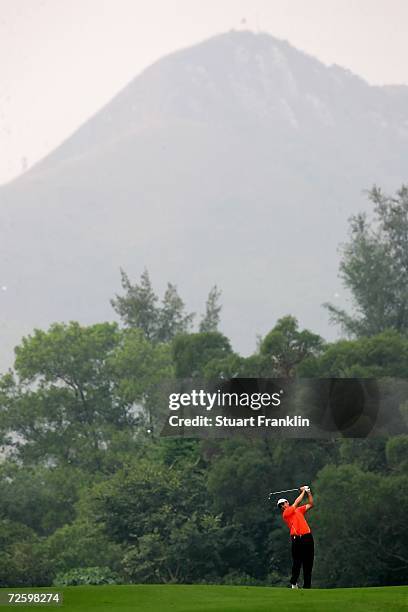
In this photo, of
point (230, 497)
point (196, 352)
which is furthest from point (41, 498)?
point (230, 497)

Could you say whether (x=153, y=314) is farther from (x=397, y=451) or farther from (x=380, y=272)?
(x=397, y=451)

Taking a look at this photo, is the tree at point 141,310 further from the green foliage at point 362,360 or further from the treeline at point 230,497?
the green foliage at point 362,360

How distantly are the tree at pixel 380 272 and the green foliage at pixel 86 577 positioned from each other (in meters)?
36.7

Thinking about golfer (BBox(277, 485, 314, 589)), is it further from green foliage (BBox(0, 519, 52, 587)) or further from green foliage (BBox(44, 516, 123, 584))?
green foliage (BBox(44, 516, 123, 584))

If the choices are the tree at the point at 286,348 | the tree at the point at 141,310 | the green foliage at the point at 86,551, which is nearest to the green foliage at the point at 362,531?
the green foliage at the point at 86,551

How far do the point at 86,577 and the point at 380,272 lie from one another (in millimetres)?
43427

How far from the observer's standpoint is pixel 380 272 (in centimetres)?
9231

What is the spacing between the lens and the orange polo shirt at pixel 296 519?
22.6 m

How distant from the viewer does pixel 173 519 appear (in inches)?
2359

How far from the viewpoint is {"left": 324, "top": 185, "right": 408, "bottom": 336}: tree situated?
89625 mm

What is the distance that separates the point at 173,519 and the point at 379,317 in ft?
111

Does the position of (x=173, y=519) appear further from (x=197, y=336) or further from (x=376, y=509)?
(x=197, y=336)

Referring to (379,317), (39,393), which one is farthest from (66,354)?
(379,317)

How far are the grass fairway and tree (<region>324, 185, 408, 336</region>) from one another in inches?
2527
